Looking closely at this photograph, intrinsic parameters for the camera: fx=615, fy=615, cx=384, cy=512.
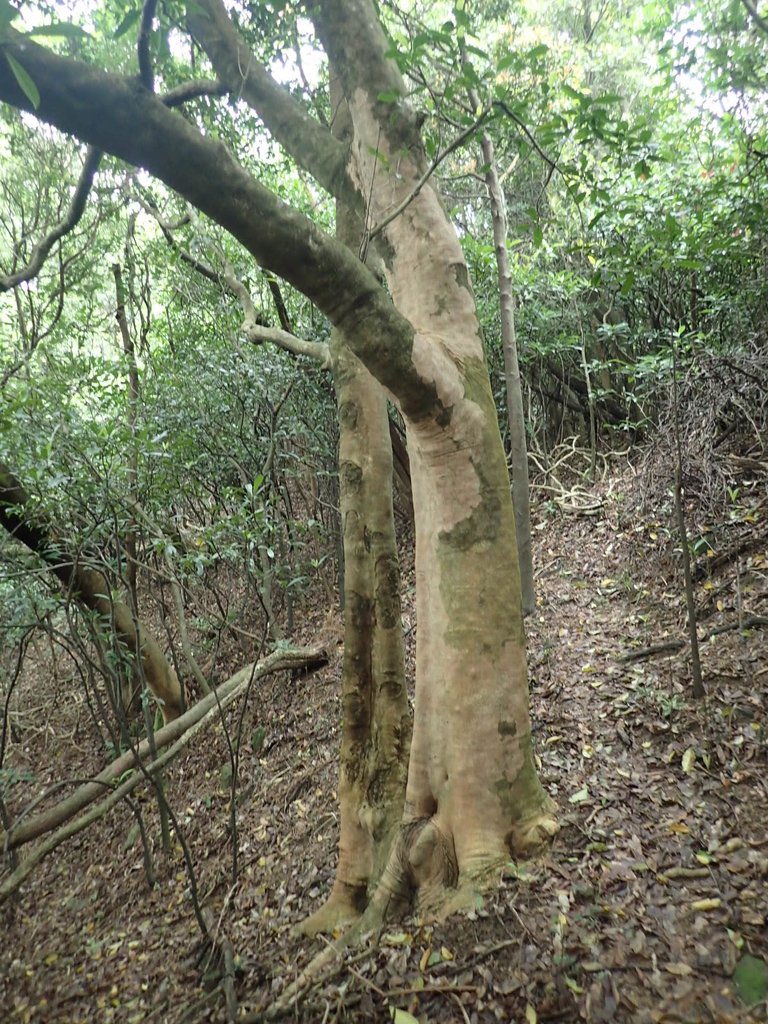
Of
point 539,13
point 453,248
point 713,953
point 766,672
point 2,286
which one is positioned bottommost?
point 713,953

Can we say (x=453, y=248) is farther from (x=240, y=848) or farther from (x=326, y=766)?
(x=240, y=848)

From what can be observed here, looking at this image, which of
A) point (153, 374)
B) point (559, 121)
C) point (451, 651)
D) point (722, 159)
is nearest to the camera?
point (559, 121)

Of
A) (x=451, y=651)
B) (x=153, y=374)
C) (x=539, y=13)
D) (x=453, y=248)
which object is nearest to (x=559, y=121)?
(x=453, y=248)

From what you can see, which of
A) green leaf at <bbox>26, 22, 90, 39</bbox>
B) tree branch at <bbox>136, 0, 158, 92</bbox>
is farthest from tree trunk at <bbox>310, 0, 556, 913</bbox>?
green leaf at <bbox>26, 22, 90, 39</bbox>

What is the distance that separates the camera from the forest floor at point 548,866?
2.26 m

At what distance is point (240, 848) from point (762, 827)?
3.71 metres

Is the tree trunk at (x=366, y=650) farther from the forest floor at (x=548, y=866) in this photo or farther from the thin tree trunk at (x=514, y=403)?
the thin tree trunk at (x=514, y=403)

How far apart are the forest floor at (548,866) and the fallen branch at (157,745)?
0.43m

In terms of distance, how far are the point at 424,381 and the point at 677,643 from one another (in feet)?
9.67

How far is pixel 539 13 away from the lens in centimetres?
1030

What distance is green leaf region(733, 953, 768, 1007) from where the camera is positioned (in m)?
1.96

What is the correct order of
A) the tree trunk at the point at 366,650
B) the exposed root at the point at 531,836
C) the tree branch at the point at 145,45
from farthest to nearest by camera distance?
the tree trunk at the point at 366,650
the exposed root at the point at 531,836
the tree branch at the point at 145,45

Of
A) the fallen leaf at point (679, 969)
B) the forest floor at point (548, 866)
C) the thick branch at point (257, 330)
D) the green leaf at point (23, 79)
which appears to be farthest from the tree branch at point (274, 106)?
the fallen leaf at point (679, 969)

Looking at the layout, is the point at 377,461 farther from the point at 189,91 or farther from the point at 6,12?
the point at 6,12
